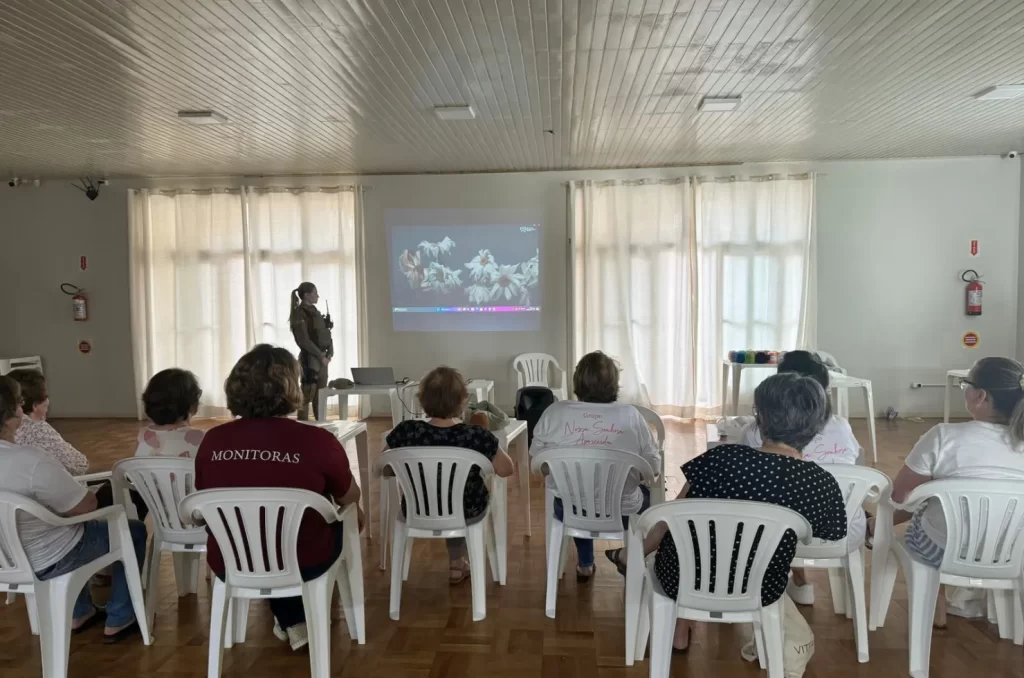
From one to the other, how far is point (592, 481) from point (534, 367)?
435 cm

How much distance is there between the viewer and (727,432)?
2766 millimetres

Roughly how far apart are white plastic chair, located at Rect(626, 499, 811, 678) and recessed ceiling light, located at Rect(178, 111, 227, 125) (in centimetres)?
416

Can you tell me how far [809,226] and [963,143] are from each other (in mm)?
1360

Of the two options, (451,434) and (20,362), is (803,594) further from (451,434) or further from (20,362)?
(20,362)

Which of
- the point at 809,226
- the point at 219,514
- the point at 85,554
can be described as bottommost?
the point at 85,554

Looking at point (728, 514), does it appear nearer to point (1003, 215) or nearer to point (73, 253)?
point (1003, 215)

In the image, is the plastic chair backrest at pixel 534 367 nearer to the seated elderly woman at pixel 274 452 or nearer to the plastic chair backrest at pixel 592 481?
the plastic chair backrest at pixel 592 481

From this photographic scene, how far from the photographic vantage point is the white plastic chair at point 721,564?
1719mm

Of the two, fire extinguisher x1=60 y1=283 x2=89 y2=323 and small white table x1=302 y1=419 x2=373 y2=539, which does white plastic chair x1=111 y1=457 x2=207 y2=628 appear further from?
fire extinguisher x1=60 y1=283 x2=89 y2=323

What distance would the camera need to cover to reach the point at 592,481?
2.41 meters

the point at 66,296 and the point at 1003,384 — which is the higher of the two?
the point at 66,296

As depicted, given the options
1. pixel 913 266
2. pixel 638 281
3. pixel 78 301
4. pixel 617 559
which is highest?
pixel 913 266

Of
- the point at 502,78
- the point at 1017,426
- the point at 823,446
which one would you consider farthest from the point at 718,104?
the point at 1017,426

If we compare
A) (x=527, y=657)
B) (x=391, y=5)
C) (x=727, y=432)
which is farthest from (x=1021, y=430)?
(x=391, y=5)
